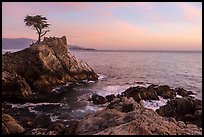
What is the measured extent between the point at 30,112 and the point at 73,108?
4.09 m

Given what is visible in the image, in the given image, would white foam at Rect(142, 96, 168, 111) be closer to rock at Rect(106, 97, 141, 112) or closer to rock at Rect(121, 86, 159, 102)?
rock at Rect(121, 86, 159, 102)

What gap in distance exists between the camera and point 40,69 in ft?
114

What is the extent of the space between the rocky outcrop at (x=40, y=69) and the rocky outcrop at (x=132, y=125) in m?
16.0

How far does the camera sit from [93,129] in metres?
12.4

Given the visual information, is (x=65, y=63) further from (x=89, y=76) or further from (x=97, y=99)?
(x=97, y=99)

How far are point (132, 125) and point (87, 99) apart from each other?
17.4 metres

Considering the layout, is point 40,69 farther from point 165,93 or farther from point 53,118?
point 165,93

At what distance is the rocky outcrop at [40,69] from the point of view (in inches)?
1132

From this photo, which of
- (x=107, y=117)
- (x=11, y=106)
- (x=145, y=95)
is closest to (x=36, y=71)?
(x=11, y=106)

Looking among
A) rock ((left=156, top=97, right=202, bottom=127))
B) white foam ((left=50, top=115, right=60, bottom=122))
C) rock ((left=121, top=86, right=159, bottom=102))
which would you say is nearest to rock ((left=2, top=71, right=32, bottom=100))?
white foam ((left=50, top=115, right=60, bottom=122))

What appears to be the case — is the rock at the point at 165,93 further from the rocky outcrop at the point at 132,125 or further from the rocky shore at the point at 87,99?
the rocky outcrop at the point at 132,125

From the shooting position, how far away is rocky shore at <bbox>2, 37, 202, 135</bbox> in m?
11.7

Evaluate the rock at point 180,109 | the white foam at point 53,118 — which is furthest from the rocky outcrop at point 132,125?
the white foam at point 53,118

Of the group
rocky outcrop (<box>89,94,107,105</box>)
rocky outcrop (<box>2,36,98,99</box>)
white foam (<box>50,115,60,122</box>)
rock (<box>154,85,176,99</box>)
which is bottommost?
white foam (<box>50,115,60,122</box>)
